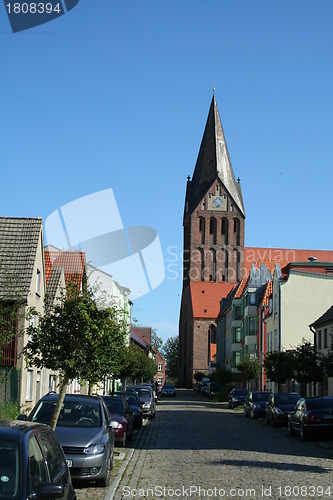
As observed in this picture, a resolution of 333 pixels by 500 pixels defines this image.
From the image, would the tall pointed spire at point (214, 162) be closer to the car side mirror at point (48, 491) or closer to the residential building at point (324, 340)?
the residential building at point (324, 340)

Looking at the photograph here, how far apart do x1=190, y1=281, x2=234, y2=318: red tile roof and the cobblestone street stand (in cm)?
8647

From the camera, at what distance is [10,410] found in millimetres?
22406

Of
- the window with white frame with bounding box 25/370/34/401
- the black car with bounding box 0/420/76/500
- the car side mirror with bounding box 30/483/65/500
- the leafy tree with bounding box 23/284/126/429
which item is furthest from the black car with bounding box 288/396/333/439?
the car side mirror with bounding box 30/483/65/500

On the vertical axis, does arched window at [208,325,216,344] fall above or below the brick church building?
below

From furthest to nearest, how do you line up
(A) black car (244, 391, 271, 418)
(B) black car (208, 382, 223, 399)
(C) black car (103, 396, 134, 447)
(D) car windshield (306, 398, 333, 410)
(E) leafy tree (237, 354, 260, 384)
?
(B) black car (208, 382, 223, 399) < (E) leafy tree (237, 354, 260, 384) < (A) black car (244, 391, 271, 418) < (D) car windshield (306, 398, 333, 410) < (C) black car (103, 396, 134, 447)

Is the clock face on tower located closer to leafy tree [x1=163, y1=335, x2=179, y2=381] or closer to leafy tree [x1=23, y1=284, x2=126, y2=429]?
leafy tree [x1=163, y1=335, x2=179, y2=381]


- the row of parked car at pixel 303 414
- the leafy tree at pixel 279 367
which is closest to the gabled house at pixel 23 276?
Answer: the row of parked car at pixel 303 414

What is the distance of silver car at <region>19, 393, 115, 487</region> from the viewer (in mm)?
12914

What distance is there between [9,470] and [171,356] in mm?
159874

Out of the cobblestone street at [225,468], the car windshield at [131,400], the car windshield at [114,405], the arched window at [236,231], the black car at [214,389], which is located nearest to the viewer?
the cobblestone street at [225,468]

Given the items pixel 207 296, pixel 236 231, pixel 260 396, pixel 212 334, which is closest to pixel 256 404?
pixel 260 396

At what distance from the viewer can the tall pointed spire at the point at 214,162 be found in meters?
109

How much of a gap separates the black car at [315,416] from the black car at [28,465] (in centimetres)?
1690

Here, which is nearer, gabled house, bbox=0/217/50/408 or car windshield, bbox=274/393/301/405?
gabled house, bbox=0/217/50/408
